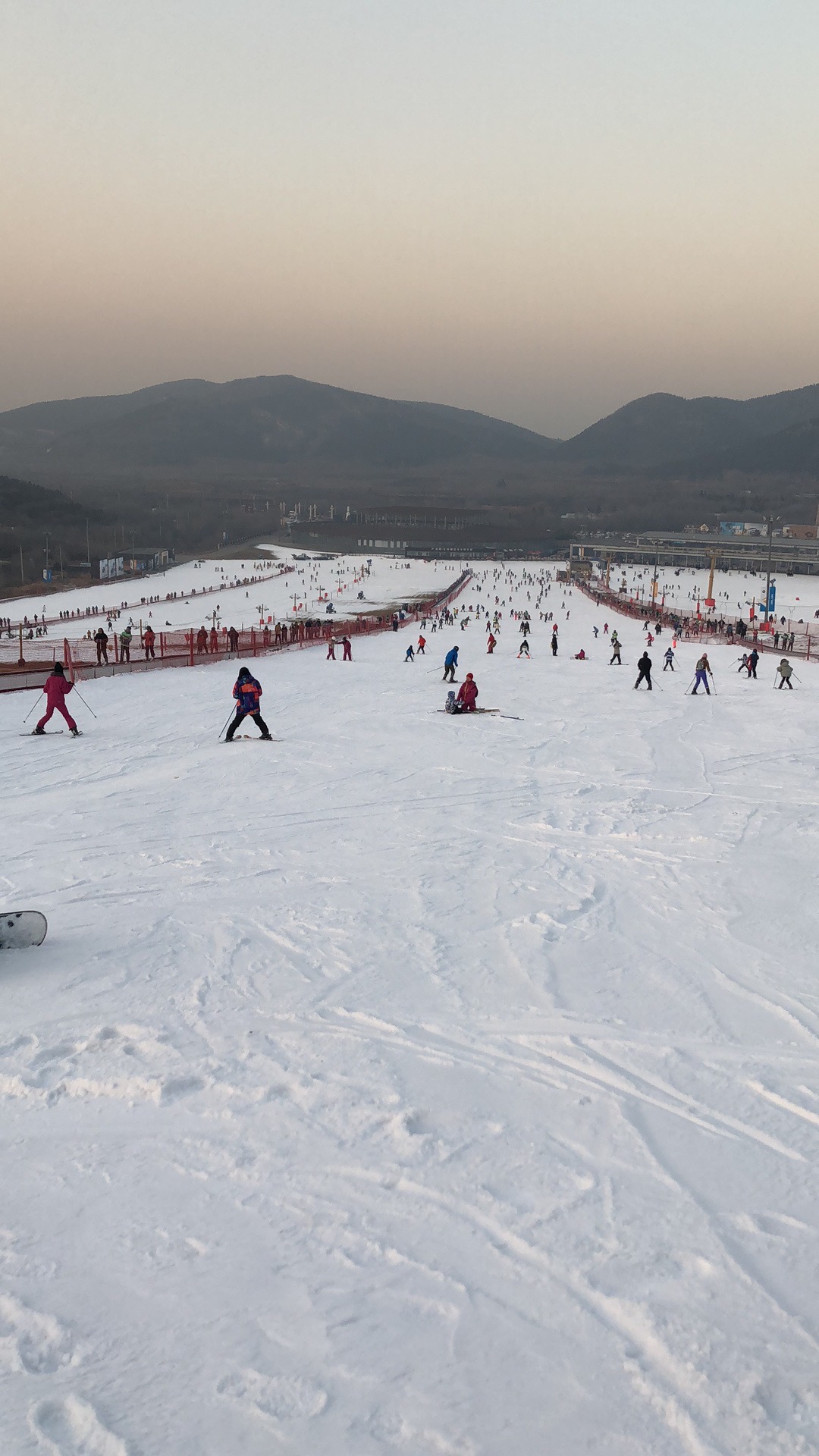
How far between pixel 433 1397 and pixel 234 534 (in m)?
192

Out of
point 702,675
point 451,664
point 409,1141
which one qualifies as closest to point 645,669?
point 702,675

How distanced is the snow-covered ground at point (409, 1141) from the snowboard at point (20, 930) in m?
0.11

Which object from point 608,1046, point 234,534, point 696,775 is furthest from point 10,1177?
point 234,534

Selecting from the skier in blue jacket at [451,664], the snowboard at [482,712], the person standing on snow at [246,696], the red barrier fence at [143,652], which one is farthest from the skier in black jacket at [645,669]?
the red barrier fence at [143,652]

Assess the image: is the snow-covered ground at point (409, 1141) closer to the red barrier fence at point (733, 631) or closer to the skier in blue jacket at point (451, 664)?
the skier in blue jacket at point (451, 664)

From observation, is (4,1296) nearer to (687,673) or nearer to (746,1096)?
(746,1096)

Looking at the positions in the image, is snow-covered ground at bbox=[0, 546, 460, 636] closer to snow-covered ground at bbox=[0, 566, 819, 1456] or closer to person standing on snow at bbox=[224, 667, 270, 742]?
person standing on snow at bbox=[224, 667, 270, 742]

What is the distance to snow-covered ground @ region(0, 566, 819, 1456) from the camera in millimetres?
2797

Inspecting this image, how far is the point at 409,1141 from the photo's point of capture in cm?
392

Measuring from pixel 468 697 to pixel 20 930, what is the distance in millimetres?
11144

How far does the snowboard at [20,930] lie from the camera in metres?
5.79

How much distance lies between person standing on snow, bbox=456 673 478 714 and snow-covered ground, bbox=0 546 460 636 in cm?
3033

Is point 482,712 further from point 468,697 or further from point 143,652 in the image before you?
point 143,652

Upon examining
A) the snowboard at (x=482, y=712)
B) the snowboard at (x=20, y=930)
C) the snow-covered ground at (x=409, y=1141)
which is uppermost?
the snowboard at (x=20, y=930)
